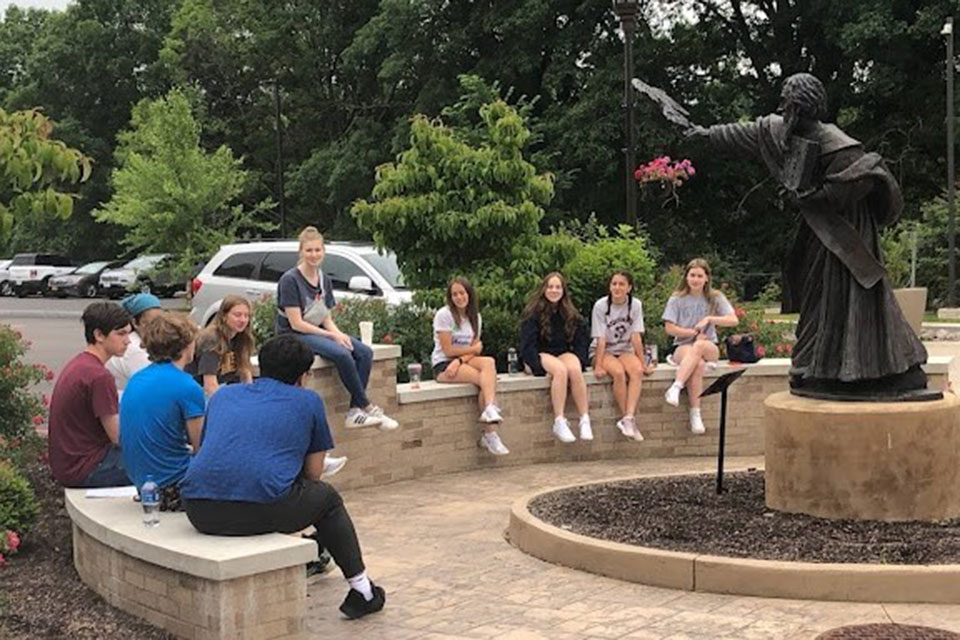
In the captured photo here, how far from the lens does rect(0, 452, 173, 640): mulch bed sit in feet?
17.8

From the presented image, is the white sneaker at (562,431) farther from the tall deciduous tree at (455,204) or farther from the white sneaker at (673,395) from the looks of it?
the tall deciduous tree at (455,204)

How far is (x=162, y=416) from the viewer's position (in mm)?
6145

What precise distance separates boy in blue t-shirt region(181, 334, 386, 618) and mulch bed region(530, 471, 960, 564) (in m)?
1.97

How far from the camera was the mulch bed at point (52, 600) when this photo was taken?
17.8 feet

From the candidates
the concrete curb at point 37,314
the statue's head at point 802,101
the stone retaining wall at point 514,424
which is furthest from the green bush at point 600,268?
the concrete curb at point 37,314

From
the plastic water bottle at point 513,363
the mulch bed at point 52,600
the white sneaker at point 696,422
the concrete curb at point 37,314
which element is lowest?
the mulch bed at point 52,600

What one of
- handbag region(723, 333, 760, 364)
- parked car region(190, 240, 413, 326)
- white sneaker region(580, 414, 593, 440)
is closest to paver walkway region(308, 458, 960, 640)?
white sneaker region(580, 414, 593, 440)

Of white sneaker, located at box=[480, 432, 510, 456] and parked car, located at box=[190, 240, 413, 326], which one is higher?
parked car, located at box=[190, 240, 413, 326]

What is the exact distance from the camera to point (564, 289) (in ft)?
34.7

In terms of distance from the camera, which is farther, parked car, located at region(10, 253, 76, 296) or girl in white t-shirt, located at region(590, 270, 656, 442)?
parked car, located at region(10, 253, 76, 296)

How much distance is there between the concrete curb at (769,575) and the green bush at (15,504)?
10.4 ft

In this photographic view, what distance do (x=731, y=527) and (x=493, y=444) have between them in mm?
3514

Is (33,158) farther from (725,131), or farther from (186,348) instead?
(725,131)

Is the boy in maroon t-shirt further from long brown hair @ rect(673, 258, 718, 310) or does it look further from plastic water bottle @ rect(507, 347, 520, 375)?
long brown hair @ rect(673, 258, 718, 310)
